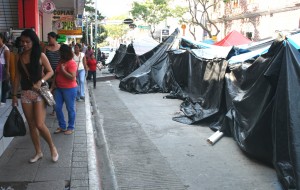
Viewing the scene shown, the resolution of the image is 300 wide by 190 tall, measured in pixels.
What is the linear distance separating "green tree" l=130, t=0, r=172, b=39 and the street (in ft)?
111

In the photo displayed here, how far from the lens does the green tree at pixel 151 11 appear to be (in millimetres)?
41844

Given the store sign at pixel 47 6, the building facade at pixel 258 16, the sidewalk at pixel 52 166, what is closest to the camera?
the sidewalk at pixel 52 166

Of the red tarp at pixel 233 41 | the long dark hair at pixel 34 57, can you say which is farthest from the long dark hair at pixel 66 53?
the red tarp at pixel 233 41

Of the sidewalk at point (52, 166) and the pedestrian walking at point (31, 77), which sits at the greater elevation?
the pedestrian walking at point (31, 77)

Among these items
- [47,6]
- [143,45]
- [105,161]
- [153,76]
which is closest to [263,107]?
[105,161]

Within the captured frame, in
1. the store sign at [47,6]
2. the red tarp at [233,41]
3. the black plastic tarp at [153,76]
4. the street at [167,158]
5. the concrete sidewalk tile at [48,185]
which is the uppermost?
the store sign at [47,6]

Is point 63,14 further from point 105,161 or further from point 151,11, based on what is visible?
point 151,11

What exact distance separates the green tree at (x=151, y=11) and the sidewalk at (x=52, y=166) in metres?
37.1

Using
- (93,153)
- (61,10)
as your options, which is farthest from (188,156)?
(61,10)

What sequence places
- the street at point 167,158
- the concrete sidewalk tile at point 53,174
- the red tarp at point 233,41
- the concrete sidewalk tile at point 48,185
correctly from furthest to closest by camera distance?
the red tarp at point 233,41 < the street at point 167,158 < the concrete sidewalk tile at point 53,174 < the concrete sidewalk tile at point 48,185

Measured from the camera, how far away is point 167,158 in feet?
19.3

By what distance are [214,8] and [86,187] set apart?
36.7 metres

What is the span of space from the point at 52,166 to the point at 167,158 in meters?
1.97

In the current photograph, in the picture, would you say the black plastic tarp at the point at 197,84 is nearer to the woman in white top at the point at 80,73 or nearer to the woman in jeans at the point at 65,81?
the woman in white top at the point at 80,73
